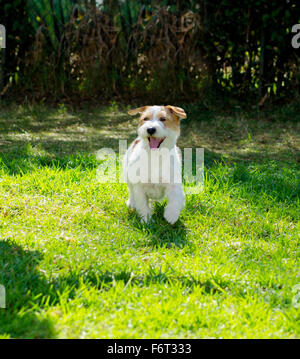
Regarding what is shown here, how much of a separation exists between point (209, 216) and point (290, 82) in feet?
15.7

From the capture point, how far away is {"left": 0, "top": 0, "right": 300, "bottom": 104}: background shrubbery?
7867 millimetres

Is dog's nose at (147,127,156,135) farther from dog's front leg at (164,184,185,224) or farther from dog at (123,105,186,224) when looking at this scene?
dog's front leg at (164,184,185,224)

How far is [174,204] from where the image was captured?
3.78m

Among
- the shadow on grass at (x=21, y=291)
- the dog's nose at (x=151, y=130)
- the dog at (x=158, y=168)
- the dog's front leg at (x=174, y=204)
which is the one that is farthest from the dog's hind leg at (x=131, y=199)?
the shadow on grass at (x=21, y=291)

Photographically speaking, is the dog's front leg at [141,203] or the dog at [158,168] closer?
the dog at [158,168]

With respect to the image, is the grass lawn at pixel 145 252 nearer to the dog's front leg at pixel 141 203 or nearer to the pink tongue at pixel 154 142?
the dog's front leg at pixel 141 203

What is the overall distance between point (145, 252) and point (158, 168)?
771mm

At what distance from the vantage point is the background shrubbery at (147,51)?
7.87 meters

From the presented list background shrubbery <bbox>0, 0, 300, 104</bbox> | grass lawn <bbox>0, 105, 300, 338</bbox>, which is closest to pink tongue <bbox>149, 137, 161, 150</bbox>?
grass lawn <bbox>0, 105, 300, 338</bbox>

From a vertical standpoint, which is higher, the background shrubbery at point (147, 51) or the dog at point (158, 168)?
the background shrubbery at point (147, 51)

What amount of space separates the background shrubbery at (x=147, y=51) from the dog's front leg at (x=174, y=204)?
4.50 meters

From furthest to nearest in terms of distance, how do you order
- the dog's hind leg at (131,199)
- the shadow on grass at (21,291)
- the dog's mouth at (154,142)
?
the dog's hind leg at (131,199), the dog's mouth at (154,142), the shadow on grass at (21,291)

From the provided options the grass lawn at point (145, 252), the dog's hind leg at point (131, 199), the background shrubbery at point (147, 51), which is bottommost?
the grass lawn at point (145, 252)
